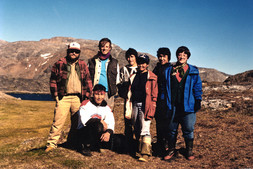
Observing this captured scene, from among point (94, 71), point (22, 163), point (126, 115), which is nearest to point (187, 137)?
point (126, 115)

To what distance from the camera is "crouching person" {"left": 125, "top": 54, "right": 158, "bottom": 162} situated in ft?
14.8

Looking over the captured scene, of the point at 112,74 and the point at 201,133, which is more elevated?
the point at 112,74

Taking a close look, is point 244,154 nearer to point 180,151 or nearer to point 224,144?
point 224,144

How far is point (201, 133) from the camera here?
7.38 m

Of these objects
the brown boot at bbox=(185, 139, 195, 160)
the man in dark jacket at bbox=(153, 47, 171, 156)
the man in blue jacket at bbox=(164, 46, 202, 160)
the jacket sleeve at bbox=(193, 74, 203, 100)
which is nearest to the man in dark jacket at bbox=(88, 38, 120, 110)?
the man in dark jacket at bbox=(153, 47, 171, 156)

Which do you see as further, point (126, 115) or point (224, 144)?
point (224, 144)

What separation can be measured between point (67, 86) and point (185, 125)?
10.7ft

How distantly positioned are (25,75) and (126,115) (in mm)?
223649

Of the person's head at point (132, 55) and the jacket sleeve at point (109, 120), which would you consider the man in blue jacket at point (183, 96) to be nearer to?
the person's head at point (132, 55)

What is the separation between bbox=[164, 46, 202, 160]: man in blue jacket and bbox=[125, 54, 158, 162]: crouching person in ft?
1.47

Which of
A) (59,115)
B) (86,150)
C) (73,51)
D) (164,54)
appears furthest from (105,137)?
(164,54)

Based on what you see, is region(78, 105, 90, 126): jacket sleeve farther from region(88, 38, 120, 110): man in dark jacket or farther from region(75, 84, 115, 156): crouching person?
region(88, 38, 120, 110): man in dark jacket

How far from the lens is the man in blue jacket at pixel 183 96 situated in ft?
14.8

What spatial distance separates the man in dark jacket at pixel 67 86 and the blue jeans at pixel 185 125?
8.01ft
